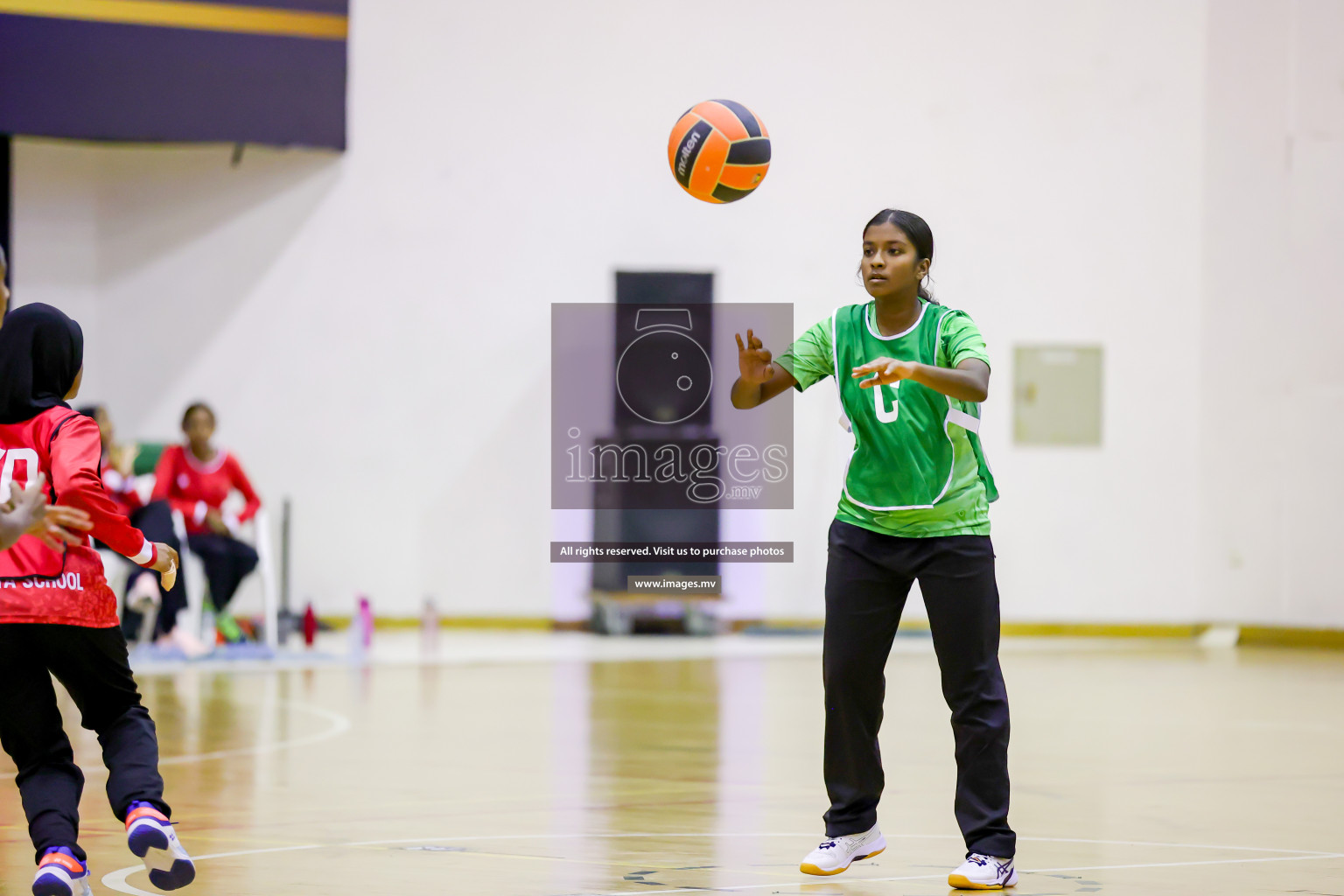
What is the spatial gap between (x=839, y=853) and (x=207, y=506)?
6.60 m

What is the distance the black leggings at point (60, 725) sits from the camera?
300cm

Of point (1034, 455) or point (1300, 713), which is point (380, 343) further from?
point (1300, 713)

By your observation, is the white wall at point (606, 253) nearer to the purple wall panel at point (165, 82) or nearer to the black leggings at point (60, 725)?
the purple wall panel at point (165, 82)

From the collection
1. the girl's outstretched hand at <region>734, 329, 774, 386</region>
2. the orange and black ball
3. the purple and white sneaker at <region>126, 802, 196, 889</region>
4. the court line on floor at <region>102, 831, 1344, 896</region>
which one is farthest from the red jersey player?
the orange and black ball

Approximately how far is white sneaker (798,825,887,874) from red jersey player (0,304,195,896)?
55.0 inches

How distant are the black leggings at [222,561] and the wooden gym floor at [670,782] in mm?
807

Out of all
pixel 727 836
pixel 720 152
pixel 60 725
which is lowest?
pixel 727 836

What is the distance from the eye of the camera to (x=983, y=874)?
10.8 feet

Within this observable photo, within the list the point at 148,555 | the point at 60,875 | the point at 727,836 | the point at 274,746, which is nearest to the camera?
the point at 60,875

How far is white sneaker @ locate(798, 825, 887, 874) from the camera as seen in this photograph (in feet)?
11.3

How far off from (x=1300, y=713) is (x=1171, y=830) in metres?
3.32

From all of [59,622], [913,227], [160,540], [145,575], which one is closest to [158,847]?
[59,622]

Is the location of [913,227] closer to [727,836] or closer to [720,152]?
[720,152]

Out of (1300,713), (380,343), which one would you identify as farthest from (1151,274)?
(380,343)
